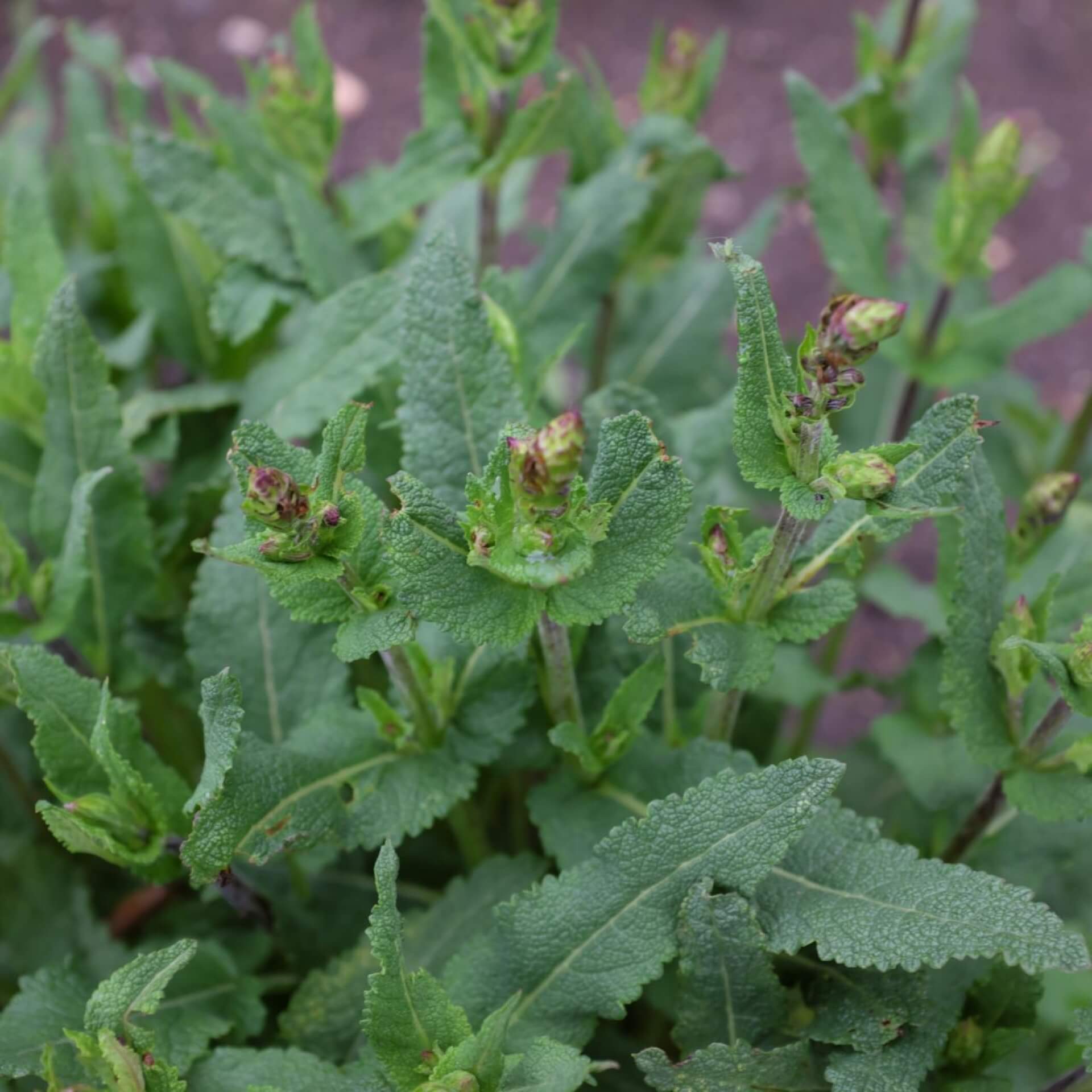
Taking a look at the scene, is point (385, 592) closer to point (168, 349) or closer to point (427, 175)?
point (427, 175)

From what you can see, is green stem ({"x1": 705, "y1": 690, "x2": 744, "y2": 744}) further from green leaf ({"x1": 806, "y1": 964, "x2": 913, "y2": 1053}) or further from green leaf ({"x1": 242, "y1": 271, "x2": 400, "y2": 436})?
green leaf ({"x1": 242, "y1": 271, "x2": 400, "y2": 436})

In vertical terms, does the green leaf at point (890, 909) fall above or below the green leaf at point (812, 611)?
below

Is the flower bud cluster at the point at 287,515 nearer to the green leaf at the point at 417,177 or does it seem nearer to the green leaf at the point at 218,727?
the green leaf at the point at 218,727

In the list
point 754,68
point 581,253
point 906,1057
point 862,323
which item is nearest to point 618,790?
point 906,1057

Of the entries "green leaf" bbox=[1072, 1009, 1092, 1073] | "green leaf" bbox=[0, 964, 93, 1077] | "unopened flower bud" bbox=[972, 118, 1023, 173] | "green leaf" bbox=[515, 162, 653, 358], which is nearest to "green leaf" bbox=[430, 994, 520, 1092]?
"green leaf" bbox=[0, 964, 93, 1077]

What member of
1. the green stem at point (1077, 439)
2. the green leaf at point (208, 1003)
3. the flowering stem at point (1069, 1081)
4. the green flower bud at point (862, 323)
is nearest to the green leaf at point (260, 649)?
the green leaf at point (208, 1003)
